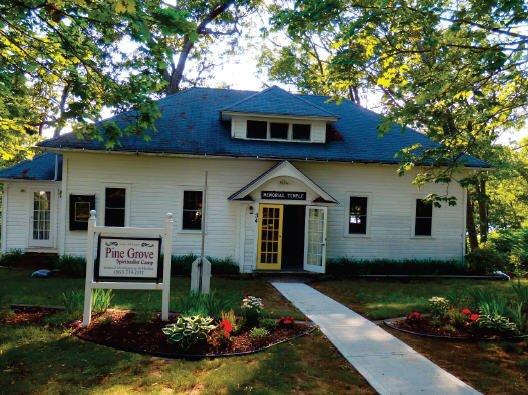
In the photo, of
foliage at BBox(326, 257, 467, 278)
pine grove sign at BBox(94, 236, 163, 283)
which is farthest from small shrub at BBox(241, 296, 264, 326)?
foliage at BBox(326, 257, 467, 278)

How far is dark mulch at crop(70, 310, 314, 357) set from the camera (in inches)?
250

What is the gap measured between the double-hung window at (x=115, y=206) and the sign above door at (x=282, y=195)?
190 inches

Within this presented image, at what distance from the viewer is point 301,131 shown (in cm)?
1648

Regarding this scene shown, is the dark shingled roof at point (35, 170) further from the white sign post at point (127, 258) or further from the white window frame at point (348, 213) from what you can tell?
the white window frame at point (348, 213)

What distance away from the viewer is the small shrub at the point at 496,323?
7.42 metres

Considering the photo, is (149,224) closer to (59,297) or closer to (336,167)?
(59,297)

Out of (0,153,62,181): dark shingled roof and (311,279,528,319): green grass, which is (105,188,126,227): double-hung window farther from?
(311,279,528,319): green grass

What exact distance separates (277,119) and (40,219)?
1027 centimetres

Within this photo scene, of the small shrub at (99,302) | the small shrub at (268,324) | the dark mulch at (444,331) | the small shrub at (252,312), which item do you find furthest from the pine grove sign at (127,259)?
the dark mulch at (444,331)

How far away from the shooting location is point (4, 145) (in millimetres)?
11000

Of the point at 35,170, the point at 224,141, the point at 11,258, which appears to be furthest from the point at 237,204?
the point at 35,170

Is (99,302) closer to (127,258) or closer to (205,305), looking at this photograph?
(127,258)

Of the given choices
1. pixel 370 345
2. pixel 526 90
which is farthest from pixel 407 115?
pixel 370 345

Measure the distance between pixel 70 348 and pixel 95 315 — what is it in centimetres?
147
